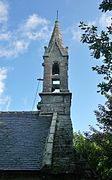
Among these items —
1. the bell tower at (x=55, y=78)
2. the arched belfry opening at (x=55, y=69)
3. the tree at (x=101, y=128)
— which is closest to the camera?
the tree at (x=101, y=128)

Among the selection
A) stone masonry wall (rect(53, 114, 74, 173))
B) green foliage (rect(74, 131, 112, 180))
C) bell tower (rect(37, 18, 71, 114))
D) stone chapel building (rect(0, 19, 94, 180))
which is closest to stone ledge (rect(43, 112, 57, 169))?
stone chapel building (rect(0, 19, 94, 180))

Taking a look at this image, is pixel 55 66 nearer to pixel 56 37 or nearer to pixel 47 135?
pixel 56 37

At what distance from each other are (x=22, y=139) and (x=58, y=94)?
18.5 feet

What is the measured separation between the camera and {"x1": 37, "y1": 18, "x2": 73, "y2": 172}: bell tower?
44.1ft

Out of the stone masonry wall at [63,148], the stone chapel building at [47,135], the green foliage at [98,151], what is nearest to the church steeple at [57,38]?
the stone chapel building at [47,135]

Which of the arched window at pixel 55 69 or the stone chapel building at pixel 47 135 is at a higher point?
the arched window at pixel 55 69

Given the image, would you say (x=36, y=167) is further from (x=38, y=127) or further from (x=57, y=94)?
(x=57, y=94)

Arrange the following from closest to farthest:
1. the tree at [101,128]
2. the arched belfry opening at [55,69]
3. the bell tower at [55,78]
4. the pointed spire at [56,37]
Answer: the tree at [101,128] → the bell tower at [55,78] → the arched belfry opening at [55,69] → the pointed spire at [56,37]

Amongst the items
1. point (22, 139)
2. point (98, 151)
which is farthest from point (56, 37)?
point (22, 139)

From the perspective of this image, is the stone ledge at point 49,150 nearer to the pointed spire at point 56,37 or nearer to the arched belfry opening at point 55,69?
the arched belfry opening at point 55,69

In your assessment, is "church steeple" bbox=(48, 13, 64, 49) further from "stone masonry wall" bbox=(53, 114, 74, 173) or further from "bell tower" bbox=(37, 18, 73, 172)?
"stone masonry wall" bbox=(53, 114, 74, 173)

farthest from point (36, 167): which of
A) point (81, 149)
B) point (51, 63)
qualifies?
point (51, 63)

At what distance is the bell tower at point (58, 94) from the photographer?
Answer: 44.1 feet

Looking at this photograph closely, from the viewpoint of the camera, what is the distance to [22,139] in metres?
14.6
